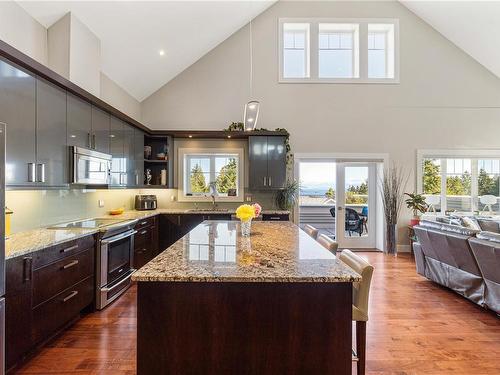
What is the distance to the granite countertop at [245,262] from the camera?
1.36 metres

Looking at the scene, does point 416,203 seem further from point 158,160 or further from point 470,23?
point 158,160

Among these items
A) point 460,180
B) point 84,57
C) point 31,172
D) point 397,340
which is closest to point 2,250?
point 31,172

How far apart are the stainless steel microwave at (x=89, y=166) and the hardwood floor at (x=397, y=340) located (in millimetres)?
1465

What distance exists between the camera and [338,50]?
6000mm

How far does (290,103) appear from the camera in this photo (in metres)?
5.84

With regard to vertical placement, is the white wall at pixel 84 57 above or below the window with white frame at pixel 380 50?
below

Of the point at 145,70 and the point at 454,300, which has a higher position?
the point at 145,70

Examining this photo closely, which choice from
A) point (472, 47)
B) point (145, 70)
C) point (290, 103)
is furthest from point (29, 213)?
point (472, 47)

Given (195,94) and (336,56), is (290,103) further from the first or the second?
(195,94)

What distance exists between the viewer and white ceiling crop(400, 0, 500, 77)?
16.1 feet

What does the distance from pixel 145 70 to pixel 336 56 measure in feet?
13.1

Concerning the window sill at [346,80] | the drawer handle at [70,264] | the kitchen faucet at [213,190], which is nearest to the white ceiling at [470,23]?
the window sill at [346,80]

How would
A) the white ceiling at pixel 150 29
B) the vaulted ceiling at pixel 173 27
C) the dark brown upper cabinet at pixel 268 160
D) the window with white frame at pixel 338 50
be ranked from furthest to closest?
the window with white frame at pixel 338 50 → the dark brown upper cabinet at pixel 268 160 → the vaulted ceiling at pixel 173 27 → the white ceiling at pixel 150 29

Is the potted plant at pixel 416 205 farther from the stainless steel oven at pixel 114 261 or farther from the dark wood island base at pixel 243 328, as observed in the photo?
the stainless steel oven at pixel 114 261
